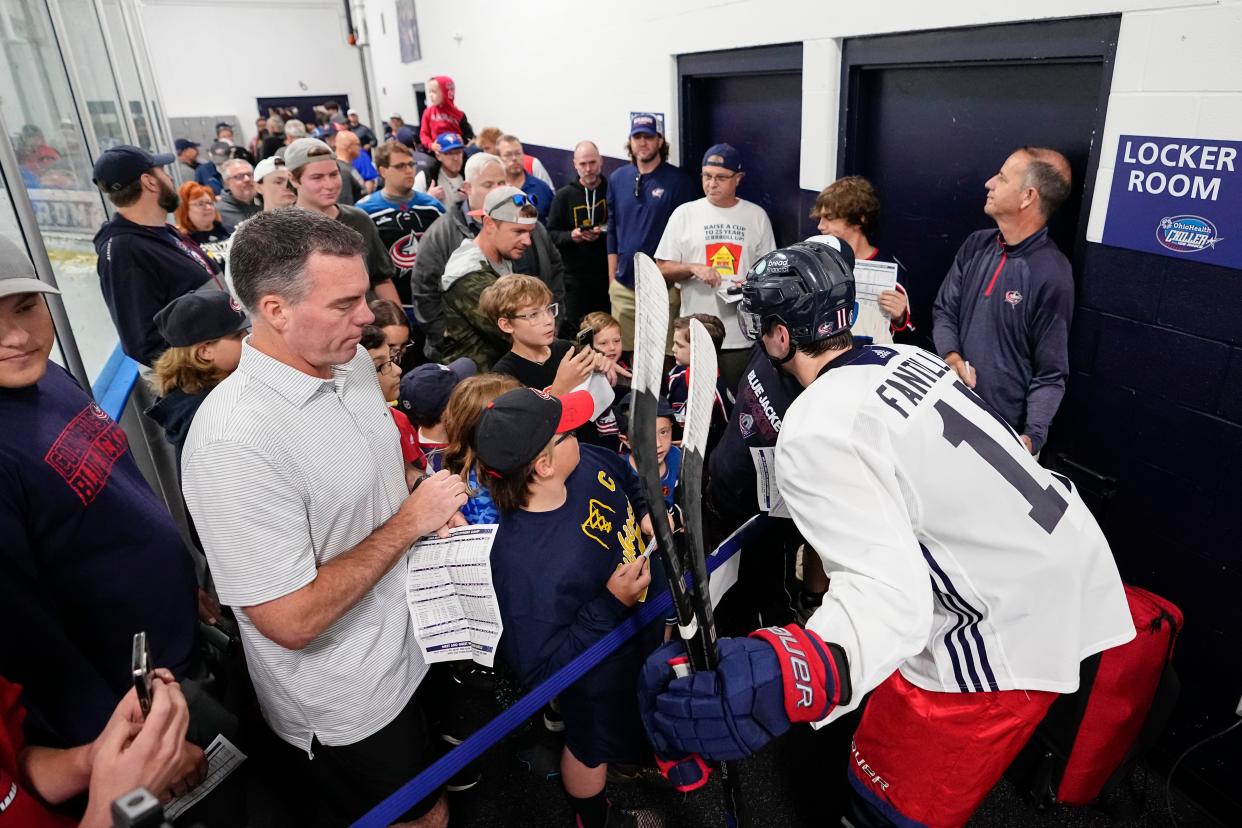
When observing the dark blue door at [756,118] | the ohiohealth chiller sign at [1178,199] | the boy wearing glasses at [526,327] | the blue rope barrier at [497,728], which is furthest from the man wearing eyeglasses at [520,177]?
the blue rope barrier at [497,728]

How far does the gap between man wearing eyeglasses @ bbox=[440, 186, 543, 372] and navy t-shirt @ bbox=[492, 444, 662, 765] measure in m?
1.43

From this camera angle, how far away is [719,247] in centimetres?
404

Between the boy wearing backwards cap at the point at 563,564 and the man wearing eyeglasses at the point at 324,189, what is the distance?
2.43m

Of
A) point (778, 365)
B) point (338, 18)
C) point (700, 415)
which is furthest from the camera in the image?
point (338, 18)

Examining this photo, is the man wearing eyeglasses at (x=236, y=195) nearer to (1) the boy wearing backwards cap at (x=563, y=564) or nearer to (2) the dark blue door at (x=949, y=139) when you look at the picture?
(2) the dark blue door at (x=949, y=139)

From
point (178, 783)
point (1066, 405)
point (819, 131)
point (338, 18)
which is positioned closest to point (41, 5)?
point (819, 131)

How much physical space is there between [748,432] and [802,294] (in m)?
0.87

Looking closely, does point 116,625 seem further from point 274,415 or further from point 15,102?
point 15,102

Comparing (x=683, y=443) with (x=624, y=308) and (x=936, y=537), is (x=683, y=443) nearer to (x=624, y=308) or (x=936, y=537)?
(x=936, y=537)

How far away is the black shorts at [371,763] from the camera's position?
178 centimetres

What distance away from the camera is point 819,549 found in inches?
56.2

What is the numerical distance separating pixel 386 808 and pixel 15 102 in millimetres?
4567

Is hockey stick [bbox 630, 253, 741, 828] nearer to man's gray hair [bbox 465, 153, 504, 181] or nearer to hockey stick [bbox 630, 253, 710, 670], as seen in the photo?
hockey stick [bbox 630, 253, 710, 670]

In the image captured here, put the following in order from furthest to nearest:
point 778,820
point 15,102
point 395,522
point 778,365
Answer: point 15,102 → point 778,820 → point 778,365 → point 395,522
